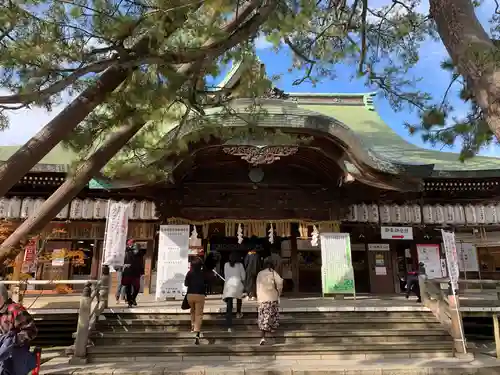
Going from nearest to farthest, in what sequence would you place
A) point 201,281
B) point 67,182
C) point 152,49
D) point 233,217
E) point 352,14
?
point 152,49, point 67,182, point 201,281, point 352,14, point 233,217

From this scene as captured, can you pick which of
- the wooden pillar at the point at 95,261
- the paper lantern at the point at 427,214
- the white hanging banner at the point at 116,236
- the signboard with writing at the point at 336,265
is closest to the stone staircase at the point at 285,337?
the white hanging banner at the point at 116,236

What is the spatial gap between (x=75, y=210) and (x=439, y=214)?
1153 cm

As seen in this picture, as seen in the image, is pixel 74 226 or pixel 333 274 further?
pixel 74 226

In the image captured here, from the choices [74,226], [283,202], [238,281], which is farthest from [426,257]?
[74,226]

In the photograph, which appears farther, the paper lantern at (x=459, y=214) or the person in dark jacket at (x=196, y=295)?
the paper lantern at (x=459, y=214)

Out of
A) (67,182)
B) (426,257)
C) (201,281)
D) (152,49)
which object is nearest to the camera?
(152,49)

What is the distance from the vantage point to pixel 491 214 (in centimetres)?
1249

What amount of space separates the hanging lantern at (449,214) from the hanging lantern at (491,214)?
3.45 feet

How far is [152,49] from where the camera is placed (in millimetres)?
4484

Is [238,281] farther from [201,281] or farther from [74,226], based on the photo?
[74,226]

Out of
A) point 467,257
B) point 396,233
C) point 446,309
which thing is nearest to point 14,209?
point 396,233

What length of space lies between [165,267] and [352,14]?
25.6 feet

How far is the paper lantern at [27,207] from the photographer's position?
38.4 feet

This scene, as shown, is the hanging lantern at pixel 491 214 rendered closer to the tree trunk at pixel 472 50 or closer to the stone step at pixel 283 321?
the stone step at pixel 283 321
